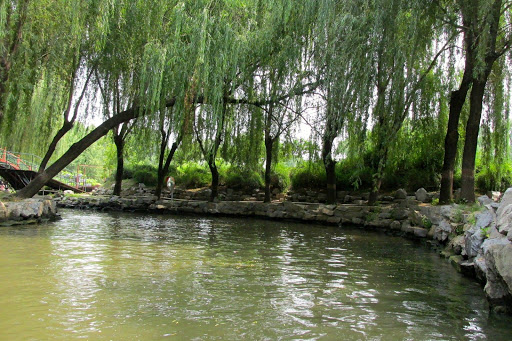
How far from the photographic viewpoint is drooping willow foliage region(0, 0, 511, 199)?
755 centimetres

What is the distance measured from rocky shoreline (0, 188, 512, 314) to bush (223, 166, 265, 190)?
2.42m

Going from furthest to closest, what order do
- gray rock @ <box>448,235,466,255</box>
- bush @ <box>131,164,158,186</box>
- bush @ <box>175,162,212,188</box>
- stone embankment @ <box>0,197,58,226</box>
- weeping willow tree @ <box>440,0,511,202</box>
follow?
1. bush @ <box>131,164,158,186</box>
2. bush @ <box>175,162,212,188</box>
3. stone embankment @ <box>0,197,58,226</box>
4. weeping willow tree @ <box>440,0,511,202</box>
5. gray rock @ <box>448,235,466,255</box>

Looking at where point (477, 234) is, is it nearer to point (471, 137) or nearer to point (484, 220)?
point (484, 220)

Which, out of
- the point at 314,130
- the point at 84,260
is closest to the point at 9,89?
the point at 84,260

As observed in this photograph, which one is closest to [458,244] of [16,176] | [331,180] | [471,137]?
[471,137]

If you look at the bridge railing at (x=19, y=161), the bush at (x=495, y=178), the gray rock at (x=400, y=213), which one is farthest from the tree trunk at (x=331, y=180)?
the bridge railing at (x=19, y=161)

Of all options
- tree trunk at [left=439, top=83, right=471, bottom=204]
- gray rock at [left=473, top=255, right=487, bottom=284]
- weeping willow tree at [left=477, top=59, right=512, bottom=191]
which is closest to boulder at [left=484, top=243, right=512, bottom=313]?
gray rock at [left=473, top=255, right=487, bottom=284]

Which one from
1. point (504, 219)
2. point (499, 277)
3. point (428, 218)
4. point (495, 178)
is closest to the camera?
point (499, 277)

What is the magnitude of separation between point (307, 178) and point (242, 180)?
10.6 feet

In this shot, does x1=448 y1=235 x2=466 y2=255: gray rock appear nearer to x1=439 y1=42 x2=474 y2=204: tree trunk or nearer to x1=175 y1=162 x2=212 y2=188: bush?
x1=439 y1=42 x2=474 y2=204: tree trunk

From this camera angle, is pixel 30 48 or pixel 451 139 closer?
pixel 451 139

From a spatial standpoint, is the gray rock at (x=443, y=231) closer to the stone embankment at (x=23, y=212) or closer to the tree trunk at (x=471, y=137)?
the tree trunk at (x=471, y=137)

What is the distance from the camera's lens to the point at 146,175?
69.7 feet

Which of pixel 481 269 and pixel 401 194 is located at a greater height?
pixel 401 194
